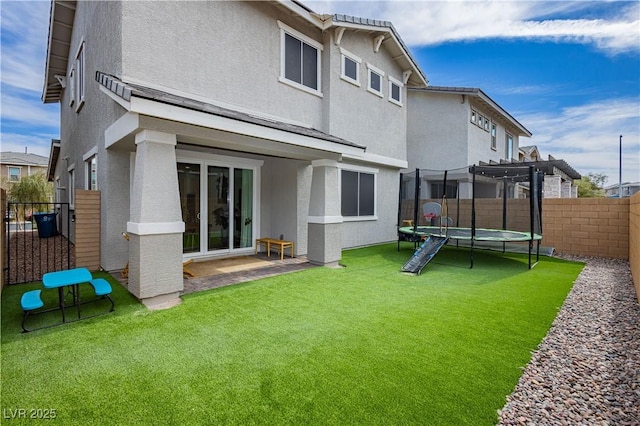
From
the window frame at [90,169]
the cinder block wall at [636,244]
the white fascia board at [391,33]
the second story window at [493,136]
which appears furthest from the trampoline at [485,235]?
the second story window at [493,136]

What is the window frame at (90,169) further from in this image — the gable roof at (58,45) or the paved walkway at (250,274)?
the gable roof at (58,45)

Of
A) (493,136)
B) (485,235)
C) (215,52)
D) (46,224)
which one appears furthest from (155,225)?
(493,136)

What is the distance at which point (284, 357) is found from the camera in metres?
3.67

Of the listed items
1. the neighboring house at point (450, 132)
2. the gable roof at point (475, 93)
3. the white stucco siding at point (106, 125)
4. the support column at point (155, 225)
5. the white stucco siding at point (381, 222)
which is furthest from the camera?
the neighboring house at point (450, 132)

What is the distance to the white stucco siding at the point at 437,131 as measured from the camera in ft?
58.1

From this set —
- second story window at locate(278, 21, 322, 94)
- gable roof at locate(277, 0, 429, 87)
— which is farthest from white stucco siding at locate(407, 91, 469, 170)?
second story window at locate(278, 21, 322, 94)

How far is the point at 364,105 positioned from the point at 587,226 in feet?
29.5

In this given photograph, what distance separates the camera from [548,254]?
10.9 m

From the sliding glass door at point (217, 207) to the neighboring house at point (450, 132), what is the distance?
1177cm

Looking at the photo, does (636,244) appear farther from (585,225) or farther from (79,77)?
(79,77)

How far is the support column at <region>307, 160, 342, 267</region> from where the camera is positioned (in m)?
8.66

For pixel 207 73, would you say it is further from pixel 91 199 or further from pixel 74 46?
pixel 74 46

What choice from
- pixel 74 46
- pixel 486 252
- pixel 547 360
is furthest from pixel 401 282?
pixel 74 46

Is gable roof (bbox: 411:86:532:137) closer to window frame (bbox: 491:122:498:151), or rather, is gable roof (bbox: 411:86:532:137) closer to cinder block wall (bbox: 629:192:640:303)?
window frame (bbox: 491:122:498:151)
